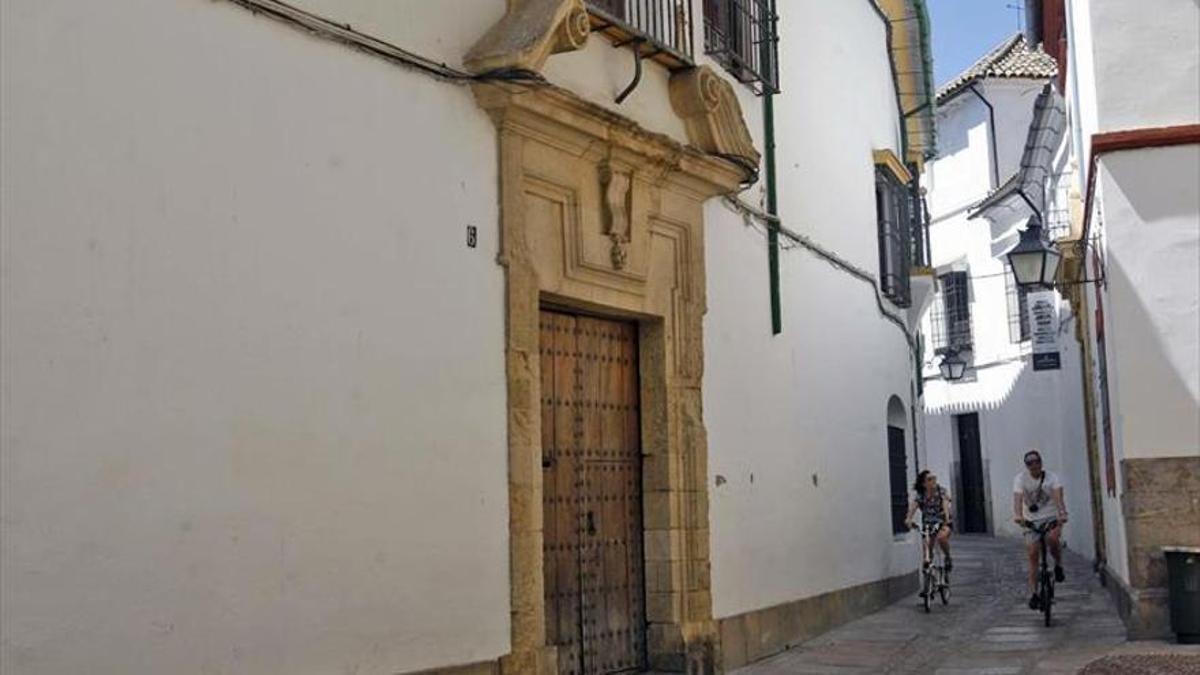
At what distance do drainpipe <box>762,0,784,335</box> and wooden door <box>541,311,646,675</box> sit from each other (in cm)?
208

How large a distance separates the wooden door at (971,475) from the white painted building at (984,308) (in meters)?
0.02

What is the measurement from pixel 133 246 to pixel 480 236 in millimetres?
2234

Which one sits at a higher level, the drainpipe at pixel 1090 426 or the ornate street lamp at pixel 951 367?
the ornate street lamp at pixel 951 367

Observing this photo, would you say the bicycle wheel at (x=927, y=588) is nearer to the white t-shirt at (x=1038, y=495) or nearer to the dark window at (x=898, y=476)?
the dark window at (x=898, y=476)

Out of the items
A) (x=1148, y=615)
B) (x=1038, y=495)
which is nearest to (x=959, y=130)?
(x=1038, y=495)

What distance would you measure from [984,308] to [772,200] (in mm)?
16336

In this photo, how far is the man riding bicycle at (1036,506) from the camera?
1173cm

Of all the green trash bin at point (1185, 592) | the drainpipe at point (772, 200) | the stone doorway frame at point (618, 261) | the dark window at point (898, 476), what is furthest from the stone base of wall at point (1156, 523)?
the dark window at point (898, 476)

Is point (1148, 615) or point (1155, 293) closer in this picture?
point (1148, 615)

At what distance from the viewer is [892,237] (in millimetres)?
14672

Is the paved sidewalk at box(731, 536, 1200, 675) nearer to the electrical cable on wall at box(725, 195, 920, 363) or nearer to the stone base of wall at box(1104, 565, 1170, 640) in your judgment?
the stone base of wall at box(1104, 565, 1170, 640)

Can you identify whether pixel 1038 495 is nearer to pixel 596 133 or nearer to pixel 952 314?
pixel 596 133

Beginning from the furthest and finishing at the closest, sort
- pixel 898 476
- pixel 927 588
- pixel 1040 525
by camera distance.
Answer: pixel 898 476, pixel 927 588, pixel 1040 525

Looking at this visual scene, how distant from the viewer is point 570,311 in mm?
7902
